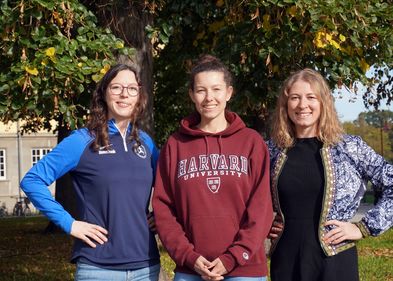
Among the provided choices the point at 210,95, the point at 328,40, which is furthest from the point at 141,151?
the point at 328,40

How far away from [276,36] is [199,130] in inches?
158

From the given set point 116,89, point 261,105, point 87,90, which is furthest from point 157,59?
point 116,89

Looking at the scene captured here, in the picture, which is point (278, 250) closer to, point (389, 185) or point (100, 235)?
point (389, 185)

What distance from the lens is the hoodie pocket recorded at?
3873 mm

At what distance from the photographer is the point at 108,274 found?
4.06 meters

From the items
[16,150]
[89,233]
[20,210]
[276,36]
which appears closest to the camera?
[89,233]

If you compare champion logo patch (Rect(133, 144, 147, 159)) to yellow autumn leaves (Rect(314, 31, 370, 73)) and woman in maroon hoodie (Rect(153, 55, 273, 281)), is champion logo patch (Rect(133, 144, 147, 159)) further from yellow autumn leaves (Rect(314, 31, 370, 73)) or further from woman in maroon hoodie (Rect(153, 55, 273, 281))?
yellow autumn leaves (Rect(314, 31, 370, 73))

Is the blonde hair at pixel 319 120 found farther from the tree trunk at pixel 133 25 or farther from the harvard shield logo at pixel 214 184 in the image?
the tree trunk at pixel 133 25

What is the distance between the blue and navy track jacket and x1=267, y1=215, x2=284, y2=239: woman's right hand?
0.70m

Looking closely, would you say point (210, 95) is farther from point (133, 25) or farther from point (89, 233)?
point (133, 25)

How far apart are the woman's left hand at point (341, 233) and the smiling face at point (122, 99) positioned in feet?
4.40

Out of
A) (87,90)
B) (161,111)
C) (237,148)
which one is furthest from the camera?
(161,111)

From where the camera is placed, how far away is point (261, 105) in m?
9.06

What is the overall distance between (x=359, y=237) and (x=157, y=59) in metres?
8.15
